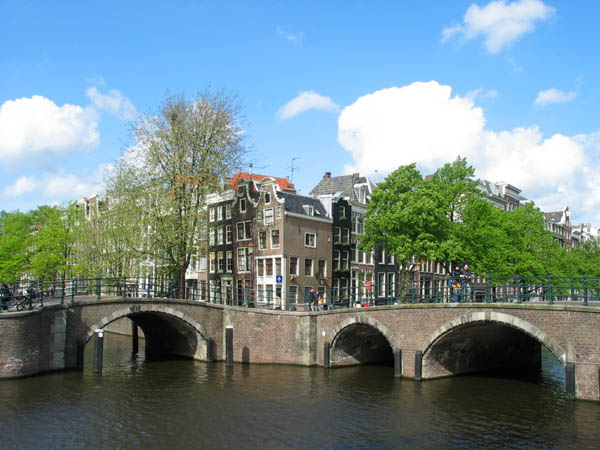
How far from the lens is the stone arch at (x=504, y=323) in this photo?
20938 millimetres

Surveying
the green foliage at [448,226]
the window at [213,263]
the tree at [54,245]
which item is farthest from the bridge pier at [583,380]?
the tree at [54,245]

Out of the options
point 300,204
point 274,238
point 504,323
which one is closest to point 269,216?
point 274,238

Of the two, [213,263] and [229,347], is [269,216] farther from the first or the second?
[229,347]

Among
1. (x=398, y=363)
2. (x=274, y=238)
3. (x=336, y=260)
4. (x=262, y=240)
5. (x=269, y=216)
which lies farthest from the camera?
(x=336, y=260)

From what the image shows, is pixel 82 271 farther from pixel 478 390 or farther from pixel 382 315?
pixel 478 390

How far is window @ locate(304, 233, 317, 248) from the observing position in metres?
44.0

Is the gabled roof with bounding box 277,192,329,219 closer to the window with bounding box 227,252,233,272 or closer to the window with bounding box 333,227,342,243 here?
the window with bounding box 333,227,342,243

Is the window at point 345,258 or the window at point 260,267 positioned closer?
the window at point 260,267

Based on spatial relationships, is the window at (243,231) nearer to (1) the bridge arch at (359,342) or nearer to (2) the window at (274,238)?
(2) the window at (274,238)

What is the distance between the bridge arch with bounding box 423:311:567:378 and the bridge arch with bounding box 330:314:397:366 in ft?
7.61

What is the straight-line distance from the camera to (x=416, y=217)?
127ft

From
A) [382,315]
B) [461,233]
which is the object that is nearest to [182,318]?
[382,315]

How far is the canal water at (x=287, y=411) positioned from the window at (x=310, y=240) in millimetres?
17290

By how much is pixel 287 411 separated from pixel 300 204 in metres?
25.9
